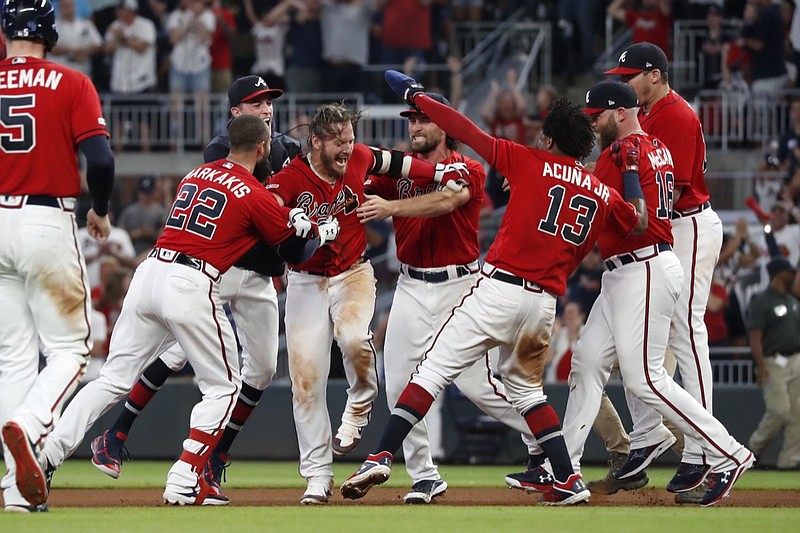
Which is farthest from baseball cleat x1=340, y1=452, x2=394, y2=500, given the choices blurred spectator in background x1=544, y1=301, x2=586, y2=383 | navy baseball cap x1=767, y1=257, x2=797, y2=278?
navy baseball cap x1=767, y1=257, x2=797, y2=278

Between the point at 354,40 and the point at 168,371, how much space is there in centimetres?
859

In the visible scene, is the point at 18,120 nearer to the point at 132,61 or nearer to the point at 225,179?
the point at 225,179

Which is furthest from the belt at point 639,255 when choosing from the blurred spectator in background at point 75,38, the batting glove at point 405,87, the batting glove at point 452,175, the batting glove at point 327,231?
the blurred spectator in background at point 75,38

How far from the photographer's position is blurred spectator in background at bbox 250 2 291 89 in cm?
1614

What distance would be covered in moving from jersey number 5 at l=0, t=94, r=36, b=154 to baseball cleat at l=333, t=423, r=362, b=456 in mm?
2499

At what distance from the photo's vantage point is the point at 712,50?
1600cm

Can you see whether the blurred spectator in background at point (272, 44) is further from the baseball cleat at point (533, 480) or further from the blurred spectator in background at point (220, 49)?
the baseball cleat at point (533, 480)

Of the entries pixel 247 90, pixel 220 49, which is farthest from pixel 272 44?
pixel 247 90

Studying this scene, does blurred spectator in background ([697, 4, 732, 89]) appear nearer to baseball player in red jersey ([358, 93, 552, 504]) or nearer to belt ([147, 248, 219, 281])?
baseball player in red jersey ([358, 93, 552, 504])

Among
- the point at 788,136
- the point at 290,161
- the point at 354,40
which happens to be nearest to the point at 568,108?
the point at 290,161

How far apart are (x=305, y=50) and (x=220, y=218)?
Result: 916 centimetres

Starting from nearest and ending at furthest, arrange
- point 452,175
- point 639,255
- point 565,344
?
point 639,255 < point 452,175 < point 565,344

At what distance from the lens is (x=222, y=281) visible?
8.04 meters

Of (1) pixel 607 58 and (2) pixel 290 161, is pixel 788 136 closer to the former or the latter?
(1) pixel 607 58
